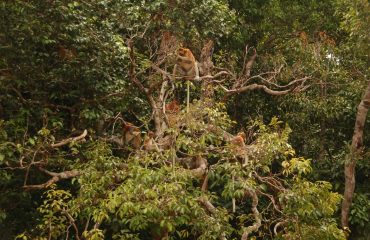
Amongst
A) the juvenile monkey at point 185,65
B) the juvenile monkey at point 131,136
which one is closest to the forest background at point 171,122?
the juvenile monkey at point 131,136

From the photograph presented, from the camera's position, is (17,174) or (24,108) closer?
(24,108)

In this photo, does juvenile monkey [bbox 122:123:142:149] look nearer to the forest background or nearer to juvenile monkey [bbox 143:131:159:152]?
the forest background

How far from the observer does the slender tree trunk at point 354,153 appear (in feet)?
25.6

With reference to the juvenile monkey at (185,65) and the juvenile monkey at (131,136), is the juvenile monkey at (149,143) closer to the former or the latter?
the juvenile monkey at (131,136)

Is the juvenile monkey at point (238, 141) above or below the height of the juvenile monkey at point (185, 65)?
below

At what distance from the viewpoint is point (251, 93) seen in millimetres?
10570

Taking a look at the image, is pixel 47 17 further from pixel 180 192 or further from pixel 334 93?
pixel 334 93

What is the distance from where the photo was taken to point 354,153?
788 cm

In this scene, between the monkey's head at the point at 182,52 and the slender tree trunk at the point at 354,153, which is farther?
the slender tree trunk at the point at 354,153

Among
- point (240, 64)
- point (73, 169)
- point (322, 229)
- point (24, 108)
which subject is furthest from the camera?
point (240, 64)

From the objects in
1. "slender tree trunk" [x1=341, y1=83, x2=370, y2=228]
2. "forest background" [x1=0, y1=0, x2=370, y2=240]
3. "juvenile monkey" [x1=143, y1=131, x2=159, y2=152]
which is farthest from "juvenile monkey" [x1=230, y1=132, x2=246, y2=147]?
"slender tree trunk" [x1=341, y1=83, x2=370, y2=228]

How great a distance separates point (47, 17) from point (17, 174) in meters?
2.53

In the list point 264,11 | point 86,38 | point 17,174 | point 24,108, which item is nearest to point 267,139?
point 86,38

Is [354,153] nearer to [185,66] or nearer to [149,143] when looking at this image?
[185,66]
